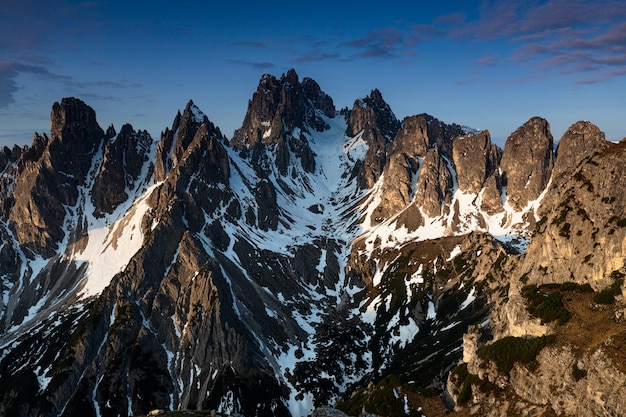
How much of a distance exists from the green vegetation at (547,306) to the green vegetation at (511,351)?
13.9 feet

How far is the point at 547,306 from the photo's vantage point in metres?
71.0

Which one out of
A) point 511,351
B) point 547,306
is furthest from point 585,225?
point 511,351

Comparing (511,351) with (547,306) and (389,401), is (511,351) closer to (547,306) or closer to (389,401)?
(547,306)

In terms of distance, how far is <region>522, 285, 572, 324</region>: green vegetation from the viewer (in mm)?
67875

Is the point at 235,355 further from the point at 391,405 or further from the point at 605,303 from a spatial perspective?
the point at 605,303

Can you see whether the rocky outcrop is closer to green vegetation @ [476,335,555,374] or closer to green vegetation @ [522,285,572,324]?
green vegetation @ [522,285,572,324]

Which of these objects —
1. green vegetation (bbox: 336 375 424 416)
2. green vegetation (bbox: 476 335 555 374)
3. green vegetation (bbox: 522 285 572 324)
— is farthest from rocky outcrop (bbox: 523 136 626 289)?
green vegetation (bbox: 336 375 424 416)

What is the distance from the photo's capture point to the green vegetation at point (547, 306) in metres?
67.9

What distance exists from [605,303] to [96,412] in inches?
7295

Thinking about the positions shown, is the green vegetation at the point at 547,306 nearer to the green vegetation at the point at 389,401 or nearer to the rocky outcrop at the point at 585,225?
the green vegetation at the point at 389,401

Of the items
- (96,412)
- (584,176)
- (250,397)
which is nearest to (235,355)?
(250,397)

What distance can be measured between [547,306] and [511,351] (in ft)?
31.2

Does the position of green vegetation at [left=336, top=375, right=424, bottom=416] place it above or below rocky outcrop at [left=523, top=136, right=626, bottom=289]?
below

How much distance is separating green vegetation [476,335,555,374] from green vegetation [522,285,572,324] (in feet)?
13.9
